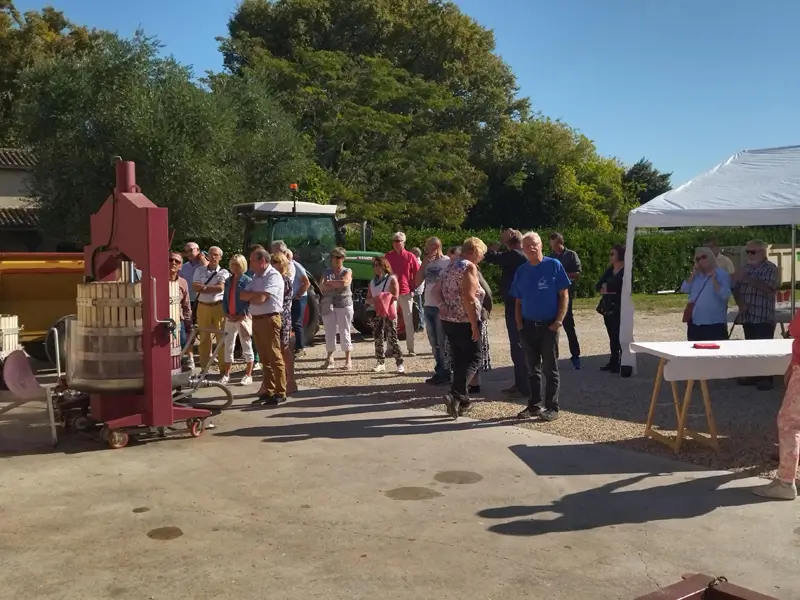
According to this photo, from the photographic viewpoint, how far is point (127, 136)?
20.0 m

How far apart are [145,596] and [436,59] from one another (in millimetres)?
38745

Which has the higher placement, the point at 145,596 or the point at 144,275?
the point at 144,275

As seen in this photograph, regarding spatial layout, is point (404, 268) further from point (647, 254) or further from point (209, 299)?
point (647, 254)

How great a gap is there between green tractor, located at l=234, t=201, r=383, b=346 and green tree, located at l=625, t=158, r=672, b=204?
46.2 meters

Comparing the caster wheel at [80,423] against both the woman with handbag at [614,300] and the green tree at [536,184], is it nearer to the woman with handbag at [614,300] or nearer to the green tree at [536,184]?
the woman with handbag at [614,300]

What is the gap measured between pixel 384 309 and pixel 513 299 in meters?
2.57

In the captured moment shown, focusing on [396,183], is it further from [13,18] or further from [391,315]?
[391,315]

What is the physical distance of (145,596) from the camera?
419 centimetres

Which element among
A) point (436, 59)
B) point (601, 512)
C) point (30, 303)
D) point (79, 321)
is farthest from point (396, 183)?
point (601, 512)

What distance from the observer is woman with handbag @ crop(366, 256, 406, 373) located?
11.0 metres

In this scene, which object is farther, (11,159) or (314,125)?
(11,159)

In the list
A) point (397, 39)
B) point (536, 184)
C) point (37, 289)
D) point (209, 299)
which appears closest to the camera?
point (209, 299)

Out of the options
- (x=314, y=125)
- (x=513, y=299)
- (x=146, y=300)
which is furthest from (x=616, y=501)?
(x=314, y=125)

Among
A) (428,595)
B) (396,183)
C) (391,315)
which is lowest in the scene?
(428,595)
